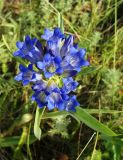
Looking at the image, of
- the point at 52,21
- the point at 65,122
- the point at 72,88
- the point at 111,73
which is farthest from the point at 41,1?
the point at 72,88

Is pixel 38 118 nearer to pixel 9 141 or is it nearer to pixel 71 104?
pixel 71 104

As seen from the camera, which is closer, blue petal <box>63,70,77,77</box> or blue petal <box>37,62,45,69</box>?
blue petal <box>37,62,45,69</box>

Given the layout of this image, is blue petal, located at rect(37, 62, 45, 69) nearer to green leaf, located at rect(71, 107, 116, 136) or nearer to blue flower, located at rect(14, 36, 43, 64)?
blue flower, located at rect(14, 36, 43, 64)

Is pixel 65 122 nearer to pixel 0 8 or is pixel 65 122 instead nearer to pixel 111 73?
pixel 111 73

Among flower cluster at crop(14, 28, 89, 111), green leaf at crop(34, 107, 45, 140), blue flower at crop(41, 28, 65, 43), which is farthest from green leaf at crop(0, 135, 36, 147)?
blue flower at crop(41, 28, 65, 43)


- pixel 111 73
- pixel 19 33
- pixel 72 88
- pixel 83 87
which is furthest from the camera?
pixel 19 33

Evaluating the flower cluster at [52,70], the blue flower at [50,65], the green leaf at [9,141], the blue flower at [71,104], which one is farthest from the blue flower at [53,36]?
the green leaf at [9,141]
